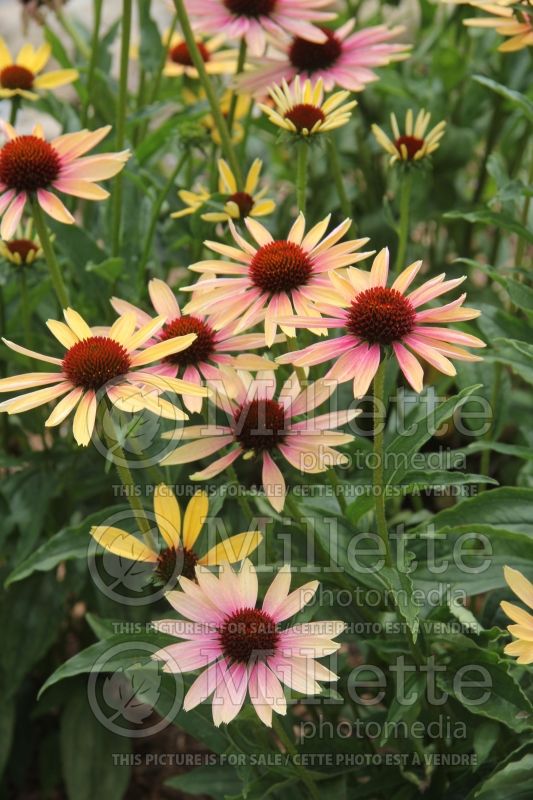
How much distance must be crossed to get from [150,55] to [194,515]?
90 centimetres

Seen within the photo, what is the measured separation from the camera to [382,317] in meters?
0.81

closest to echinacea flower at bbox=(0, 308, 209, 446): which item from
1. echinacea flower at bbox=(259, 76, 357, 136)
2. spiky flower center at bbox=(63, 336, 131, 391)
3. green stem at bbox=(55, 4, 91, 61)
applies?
spiky flower center at bbox=(63, 336, 131, 391)

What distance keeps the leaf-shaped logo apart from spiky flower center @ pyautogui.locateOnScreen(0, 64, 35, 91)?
775 mm

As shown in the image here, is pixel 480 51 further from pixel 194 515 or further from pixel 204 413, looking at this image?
pixel 194 515

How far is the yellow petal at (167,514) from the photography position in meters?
0.91

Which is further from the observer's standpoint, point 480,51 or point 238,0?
point 480,51

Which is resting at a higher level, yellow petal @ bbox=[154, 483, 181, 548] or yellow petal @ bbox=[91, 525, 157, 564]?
yellow petal @ bbox=[154, 483, 181, 548]

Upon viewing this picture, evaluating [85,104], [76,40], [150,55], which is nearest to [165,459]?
[85,104]

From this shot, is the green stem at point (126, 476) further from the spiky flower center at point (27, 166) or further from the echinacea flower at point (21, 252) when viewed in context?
the echinacea flower at point (21, 252)

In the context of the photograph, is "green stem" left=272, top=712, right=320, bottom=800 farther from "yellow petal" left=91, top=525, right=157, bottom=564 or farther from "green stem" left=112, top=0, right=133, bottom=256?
"green stem" left=112, top=0, right=133, bottom=256

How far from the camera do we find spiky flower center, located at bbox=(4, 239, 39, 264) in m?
1.29

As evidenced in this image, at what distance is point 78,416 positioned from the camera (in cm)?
A: 83

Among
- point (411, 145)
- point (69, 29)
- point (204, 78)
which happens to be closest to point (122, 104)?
point (204, 78)

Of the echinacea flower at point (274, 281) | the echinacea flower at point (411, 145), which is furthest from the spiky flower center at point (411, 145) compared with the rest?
the echinacea flower at point (274, 281)
